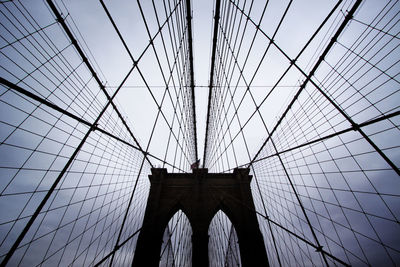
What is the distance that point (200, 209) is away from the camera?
1030 centimetres

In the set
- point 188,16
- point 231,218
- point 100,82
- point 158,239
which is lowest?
point 158,239

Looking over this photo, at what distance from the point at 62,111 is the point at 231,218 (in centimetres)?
1108

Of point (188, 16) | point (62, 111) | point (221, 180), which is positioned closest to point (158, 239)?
point (221, 180)

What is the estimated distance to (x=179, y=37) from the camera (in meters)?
7.91

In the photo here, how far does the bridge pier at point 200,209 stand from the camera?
8.77 metres

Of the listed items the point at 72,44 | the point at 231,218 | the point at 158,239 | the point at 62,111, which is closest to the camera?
the point at 62,111

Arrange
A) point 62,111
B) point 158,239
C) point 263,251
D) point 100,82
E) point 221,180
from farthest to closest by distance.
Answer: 1. point 221,180
2. point 158,239
3. point 263,251
4. point 100,82
5. point 62,111

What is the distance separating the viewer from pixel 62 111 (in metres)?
3.40

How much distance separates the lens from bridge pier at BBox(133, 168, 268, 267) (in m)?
8.77

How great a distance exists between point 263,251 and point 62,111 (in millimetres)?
11603

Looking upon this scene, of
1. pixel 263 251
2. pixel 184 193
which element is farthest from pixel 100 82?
pixel 263 251

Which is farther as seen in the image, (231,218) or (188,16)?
(231,218)

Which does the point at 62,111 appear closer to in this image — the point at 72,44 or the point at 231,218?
the point at 72,44

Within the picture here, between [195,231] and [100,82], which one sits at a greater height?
[100,82]
